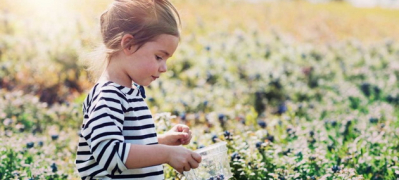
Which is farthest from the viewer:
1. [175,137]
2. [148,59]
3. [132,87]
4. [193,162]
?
[175,137]

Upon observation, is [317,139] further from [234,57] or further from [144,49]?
[234,57]

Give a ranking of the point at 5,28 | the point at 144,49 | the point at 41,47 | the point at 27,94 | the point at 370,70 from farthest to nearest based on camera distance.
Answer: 1. the point at 370,70
2. the point at 5,28
3. the point at 41,47
4. the point at 27,94
5. the point at 144,49

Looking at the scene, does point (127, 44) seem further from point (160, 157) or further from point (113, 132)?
point (160, 157)

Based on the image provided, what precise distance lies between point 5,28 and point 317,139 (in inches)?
207

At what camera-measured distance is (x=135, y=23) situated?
2.44 m

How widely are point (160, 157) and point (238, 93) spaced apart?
165 inches

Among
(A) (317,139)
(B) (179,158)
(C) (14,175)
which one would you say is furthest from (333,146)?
(C) (14,175)

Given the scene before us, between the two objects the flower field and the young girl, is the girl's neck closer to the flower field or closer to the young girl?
the young girl

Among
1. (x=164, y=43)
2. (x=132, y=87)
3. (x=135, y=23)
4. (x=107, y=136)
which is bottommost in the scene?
(x=107, y=136)

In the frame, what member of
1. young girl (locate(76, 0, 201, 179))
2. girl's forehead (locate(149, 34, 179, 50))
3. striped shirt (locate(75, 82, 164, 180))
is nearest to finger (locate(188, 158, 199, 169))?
young girl (locate(76, 0, 201, 179))

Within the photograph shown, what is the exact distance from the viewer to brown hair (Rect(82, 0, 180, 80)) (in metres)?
2.41

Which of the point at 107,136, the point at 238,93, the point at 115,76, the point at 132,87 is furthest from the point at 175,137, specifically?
the point at 238,93

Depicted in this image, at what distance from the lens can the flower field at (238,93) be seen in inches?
137

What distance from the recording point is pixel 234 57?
25.7 feet
